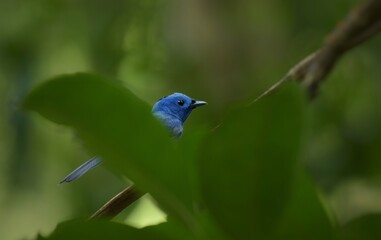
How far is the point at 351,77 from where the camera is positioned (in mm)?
3545

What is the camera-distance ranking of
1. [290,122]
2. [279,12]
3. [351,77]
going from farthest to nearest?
[279,12] < [351,77] < [290,122]

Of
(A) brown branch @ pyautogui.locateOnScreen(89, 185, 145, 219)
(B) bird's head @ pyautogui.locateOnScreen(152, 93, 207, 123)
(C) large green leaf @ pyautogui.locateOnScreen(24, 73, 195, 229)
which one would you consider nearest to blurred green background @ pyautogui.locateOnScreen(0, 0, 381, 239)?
(B) bird's head @ pyautogui.locateOnScreen(152, 93, 207, 123)

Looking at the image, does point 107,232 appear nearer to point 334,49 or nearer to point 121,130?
point 121,130

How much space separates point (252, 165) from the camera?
582mm

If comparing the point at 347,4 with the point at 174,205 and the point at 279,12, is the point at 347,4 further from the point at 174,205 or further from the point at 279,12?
the point at 174,205

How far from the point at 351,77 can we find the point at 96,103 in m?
3.04

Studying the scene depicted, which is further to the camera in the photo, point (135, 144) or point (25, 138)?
point (25, 138)

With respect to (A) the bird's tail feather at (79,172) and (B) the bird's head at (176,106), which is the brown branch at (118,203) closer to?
(A) the bird's tail feather at (79,172)

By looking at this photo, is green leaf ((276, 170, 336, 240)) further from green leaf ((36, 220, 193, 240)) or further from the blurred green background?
the blurred green background

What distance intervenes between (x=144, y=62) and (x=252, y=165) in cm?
260

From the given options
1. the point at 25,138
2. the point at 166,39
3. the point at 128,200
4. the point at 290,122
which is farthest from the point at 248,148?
the point at 166,39

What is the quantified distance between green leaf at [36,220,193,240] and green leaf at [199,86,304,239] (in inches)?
1.3

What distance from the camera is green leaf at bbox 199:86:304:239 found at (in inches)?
22.5

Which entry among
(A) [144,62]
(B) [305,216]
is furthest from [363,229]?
(A) [144,62]
